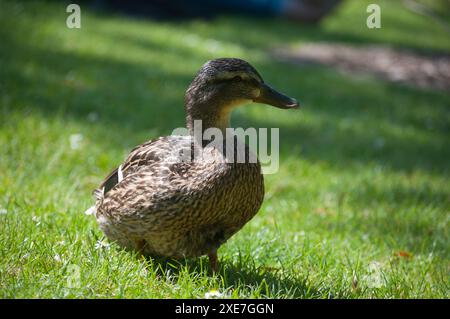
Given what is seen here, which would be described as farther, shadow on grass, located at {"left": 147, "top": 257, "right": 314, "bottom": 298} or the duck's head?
the duck's head

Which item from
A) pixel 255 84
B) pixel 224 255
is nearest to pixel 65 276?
pixel 224 255

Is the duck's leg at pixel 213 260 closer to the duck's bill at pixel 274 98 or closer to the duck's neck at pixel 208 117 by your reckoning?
the duck's neck at pixel 208 117

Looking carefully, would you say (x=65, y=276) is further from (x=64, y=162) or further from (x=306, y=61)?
(x=306, y=61)

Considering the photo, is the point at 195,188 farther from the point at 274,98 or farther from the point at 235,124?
the point at 235,124

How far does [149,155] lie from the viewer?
3377 mm

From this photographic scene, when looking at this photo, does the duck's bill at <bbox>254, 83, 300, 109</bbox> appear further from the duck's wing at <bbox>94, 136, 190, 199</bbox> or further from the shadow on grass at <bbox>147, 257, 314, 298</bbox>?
the shadow on grass at <bbox>147, 257, 314, 298</bbox>

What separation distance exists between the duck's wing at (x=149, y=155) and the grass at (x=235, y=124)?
39 cm

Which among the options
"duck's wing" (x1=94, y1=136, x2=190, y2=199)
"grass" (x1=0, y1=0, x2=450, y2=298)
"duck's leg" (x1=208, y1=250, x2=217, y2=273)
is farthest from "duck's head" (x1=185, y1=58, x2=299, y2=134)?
"grass" (x1=0, y1=0, x2=450, y2=298)

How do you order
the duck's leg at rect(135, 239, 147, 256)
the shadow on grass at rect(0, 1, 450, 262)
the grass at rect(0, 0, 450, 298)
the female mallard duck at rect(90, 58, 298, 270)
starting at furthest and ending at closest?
the shadow on grass at rect(0, 1, 450, 262), the duck's leg at rect(135, 239, 147, 256), the grass at rect(0, 0, 450, 298), the female mallard duck at rect(90, 58, 298, 270)

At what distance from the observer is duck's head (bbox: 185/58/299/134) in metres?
3.26

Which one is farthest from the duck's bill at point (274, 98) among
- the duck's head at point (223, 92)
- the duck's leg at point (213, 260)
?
the duck's leg at point (213, 260)

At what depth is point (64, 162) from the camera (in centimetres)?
520

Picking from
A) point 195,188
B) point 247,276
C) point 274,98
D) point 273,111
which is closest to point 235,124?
point 273,111

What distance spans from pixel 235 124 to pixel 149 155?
3.65m
